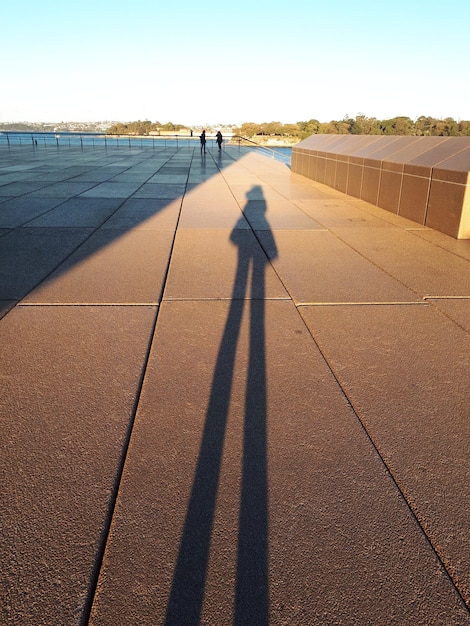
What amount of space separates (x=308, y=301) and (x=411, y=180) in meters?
5.91

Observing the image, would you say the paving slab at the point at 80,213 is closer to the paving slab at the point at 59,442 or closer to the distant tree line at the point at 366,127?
the paving slab at the point at 59,442

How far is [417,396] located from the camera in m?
3.37

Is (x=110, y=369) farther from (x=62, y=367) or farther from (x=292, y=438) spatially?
(x=292, y=438)

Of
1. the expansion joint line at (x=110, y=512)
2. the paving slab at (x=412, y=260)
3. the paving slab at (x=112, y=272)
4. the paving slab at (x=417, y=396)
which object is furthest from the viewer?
the paving slab at (x=412, y=260)

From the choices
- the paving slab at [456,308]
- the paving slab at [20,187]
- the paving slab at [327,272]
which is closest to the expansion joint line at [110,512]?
the paving slab at [327,272]

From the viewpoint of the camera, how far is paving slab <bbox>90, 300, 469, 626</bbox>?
74.9 inches

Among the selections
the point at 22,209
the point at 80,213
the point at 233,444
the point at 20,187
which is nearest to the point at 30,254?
the point at 80,213

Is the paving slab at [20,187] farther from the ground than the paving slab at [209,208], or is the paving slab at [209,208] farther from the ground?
the paving slab at [20,187]

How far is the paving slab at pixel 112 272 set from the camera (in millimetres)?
5180

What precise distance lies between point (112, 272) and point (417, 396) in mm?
4090

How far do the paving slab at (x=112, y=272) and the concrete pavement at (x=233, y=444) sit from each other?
5 cm

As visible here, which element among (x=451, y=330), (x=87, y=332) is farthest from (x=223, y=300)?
(x=451, y=330)

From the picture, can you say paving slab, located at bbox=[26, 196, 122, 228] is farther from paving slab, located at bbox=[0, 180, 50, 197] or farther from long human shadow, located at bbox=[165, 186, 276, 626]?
long human shadow, located at bbox=[165, 186, 276, 626]

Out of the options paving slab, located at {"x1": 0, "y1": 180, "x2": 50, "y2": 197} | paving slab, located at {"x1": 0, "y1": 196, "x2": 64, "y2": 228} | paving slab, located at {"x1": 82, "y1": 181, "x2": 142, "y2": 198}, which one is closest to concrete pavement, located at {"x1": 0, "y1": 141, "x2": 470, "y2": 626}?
paving slab, located at {"x1": 0, "y1": 196, "x2": 64, "y2": 228}
